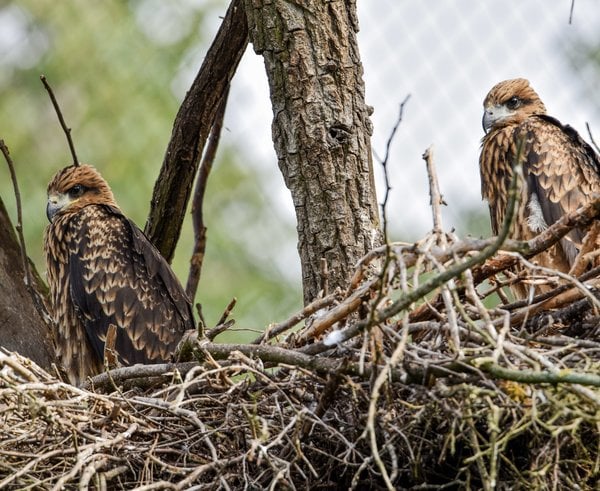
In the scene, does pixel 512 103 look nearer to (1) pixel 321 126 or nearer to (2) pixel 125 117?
(1) pixel 321 126

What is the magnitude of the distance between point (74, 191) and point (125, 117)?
5.13m

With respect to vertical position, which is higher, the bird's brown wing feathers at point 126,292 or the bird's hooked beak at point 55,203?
the bird's hooked beak at point 55,203

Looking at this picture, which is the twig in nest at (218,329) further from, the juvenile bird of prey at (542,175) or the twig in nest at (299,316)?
the juvenile bird of prey at (542,175)

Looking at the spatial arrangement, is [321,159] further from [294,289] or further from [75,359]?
[294,289]

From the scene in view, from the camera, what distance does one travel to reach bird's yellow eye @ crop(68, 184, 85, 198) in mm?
6367

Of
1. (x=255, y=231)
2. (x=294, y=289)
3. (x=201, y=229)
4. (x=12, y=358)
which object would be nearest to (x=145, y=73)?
(x=255, y=231)

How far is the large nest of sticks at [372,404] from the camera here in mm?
3146

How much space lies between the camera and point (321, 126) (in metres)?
4.65

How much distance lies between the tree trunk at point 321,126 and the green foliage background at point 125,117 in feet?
17.9

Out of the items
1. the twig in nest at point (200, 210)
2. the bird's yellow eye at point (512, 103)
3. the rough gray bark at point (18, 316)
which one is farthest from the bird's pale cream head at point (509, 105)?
the rough gray bark at point (18, 316)

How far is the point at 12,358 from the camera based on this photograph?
3.54 m

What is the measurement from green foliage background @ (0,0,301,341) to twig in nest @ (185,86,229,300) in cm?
420

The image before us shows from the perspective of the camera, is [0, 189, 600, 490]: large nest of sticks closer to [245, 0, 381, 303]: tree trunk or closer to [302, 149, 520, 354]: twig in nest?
[302, 149, 520, 354]: twig in nest

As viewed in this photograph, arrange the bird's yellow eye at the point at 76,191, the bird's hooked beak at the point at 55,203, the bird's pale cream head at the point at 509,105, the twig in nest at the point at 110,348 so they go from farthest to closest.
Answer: the bird's yellow eye at the point at 76,191 < the bird's hooked beak at the point at 55,203 < the bird's pale cream head at the point at 509,105 < the twig in nest at the point at 110,348
